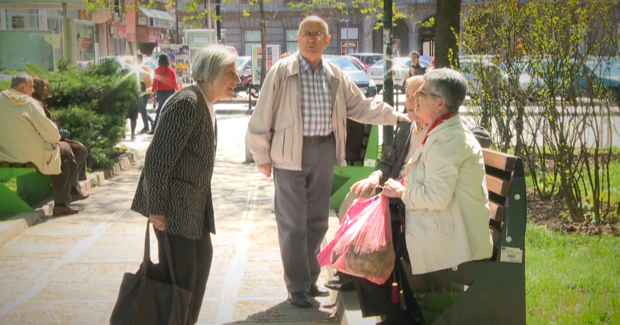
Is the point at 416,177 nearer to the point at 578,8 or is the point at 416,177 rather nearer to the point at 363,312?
the point at 363,312

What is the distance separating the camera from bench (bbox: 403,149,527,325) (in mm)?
4027

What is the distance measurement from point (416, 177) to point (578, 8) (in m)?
3.95

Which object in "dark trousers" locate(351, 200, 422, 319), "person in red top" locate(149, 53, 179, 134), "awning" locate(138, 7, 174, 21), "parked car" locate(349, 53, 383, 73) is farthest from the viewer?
"awning" locate(138, 7, 174, 21)

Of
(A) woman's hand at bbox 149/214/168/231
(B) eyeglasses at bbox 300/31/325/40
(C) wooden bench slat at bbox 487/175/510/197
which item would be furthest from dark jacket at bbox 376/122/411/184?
(A) woman's hand at bbox 149/214/168/231

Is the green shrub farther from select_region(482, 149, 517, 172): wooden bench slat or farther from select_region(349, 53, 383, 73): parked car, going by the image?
select_region(349, 53, 383, 73): parked car

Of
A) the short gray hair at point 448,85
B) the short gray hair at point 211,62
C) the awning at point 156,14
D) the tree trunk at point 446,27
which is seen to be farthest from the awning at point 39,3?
the awning at point 156,14

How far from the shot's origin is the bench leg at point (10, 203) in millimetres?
7844

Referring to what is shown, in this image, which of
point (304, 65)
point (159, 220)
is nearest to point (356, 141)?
point (304, 65)

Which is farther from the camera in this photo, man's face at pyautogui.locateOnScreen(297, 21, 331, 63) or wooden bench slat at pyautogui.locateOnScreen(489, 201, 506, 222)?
man's face at pyautogui.locateOnScreen(297, 21, 331, 63)

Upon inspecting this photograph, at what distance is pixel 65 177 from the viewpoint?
8.22m

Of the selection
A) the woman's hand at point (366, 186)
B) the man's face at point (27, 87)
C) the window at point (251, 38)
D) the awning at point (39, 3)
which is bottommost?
the woman's hand at point (366, 186)

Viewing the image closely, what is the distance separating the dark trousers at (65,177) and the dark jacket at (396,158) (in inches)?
173

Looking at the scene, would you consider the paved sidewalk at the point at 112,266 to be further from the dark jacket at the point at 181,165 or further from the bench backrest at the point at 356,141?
the dark jacket at the point at 181,165

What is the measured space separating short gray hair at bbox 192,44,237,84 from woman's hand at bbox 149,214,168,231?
766 mm
